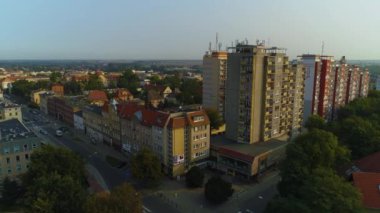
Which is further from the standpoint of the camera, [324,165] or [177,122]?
[177,122]

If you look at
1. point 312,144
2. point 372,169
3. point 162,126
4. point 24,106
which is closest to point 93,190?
point 162,126

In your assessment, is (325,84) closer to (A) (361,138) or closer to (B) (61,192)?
(A) (361,138)

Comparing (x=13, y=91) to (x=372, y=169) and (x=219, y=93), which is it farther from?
(x=372, y=169)

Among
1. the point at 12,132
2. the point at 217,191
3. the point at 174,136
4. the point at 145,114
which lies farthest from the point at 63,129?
the point at 217,191

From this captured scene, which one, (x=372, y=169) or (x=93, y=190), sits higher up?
(x=372, y=169)

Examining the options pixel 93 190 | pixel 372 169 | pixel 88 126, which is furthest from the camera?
pixel 88 126

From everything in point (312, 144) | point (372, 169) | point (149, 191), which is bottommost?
point (149, 191)

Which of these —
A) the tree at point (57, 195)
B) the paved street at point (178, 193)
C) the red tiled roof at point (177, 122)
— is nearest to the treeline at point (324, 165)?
the paved street at point (178, 193)
